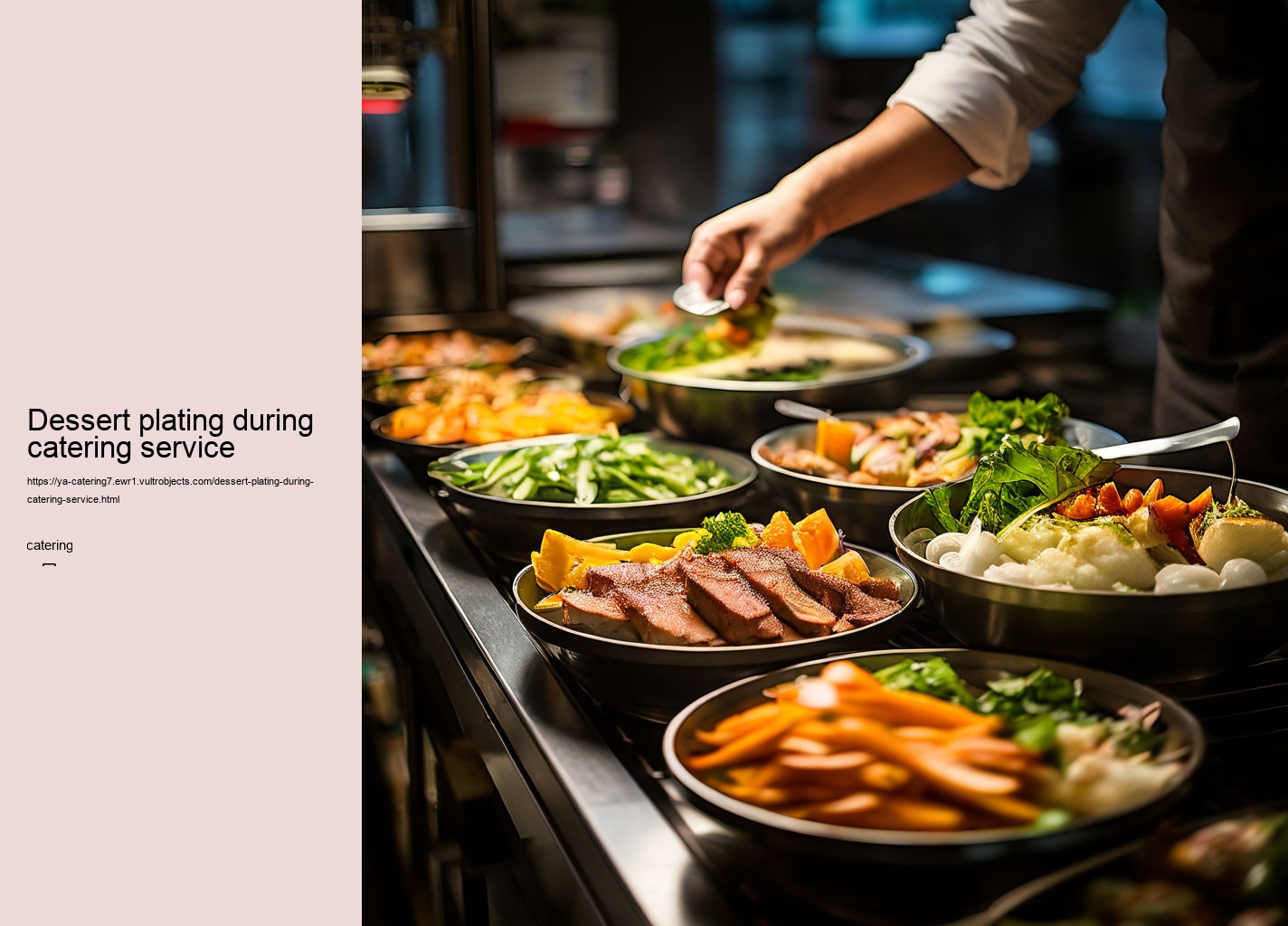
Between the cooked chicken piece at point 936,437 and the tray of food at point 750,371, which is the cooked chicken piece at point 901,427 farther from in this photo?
the tray of food at point 750,371

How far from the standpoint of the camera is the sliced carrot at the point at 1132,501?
1178mm

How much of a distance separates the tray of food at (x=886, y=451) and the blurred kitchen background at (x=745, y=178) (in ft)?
3.14

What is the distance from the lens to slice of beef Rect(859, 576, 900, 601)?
1.15m

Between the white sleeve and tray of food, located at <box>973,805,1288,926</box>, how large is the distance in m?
1.28

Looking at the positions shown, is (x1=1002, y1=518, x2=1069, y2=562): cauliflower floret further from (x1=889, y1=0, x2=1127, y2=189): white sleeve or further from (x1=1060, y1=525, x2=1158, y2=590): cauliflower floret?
(x1=889, y1=0, x2=1127, y2=189): white sleeve

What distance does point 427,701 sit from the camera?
1744 millimetres

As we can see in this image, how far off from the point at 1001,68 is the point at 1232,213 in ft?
1.32

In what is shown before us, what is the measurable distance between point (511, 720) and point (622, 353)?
3.88 ft

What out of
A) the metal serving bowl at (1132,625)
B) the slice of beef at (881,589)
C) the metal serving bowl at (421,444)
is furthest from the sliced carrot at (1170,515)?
the metal serving bowl at (421,444)

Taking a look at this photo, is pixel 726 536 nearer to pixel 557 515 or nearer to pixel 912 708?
pixel 557 515

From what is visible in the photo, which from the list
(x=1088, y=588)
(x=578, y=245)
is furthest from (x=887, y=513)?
(x=578, y=245)

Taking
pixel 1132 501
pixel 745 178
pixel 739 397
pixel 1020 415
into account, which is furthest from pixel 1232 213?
pixel 745 178

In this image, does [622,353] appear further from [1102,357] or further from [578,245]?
[578,245]

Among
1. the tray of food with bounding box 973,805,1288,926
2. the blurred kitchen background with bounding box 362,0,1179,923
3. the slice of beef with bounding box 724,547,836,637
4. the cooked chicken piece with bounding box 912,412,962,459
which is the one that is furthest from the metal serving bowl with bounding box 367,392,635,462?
the tray of food with bounding box 973,805,1288,926
